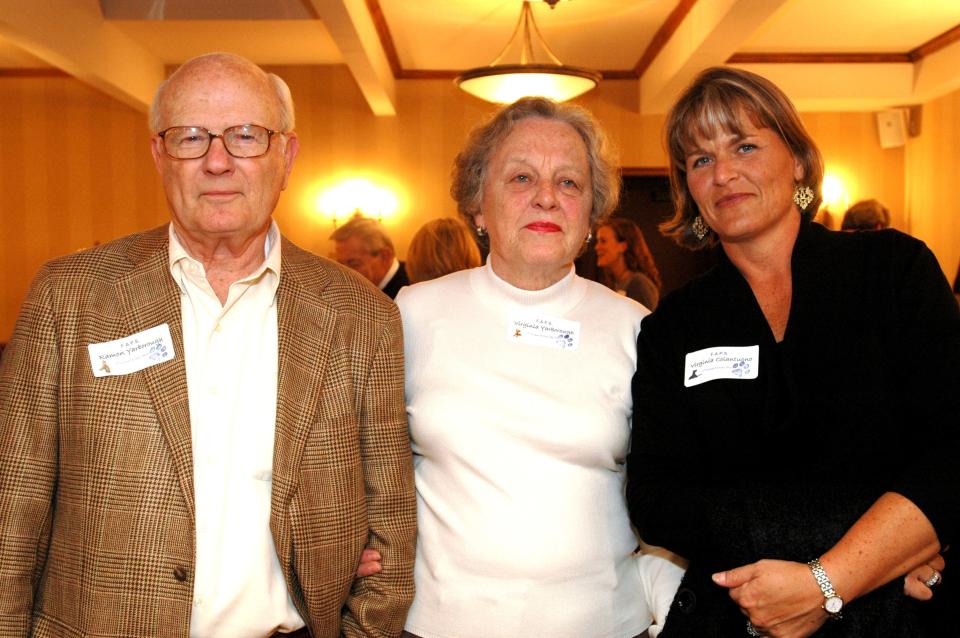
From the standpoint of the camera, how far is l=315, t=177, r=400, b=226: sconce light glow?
8.91 metres

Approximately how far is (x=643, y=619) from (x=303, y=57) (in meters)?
7.71

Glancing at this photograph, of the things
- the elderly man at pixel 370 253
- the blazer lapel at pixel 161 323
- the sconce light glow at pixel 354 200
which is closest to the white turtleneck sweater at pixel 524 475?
the blazer lapel at pixel 161 323

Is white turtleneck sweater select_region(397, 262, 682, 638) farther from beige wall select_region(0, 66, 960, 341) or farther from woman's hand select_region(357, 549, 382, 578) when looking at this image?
beige wall select_region(0, 66, 960, 341)

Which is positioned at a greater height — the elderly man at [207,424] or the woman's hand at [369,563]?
the elderly man at [207,424]

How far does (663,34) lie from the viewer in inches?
295

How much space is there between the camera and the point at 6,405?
1591mm

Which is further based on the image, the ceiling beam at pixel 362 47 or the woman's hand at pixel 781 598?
the ceiling beam at pixel 362 47

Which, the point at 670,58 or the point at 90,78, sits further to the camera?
the point at 670,58

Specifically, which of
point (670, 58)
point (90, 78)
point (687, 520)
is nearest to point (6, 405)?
point (687, 520)

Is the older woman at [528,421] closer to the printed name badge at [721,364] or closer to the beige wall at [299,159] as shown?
the printed name badge at [721,364]

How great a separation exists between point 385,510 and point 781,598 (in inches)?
31.2

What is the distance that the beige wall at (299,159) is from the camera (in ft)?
29.6

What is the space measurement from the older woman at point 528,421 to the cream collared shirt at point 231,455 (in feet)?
1.19

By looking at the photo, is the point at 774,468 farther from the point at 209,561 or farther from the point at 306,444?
the point at 209,561
